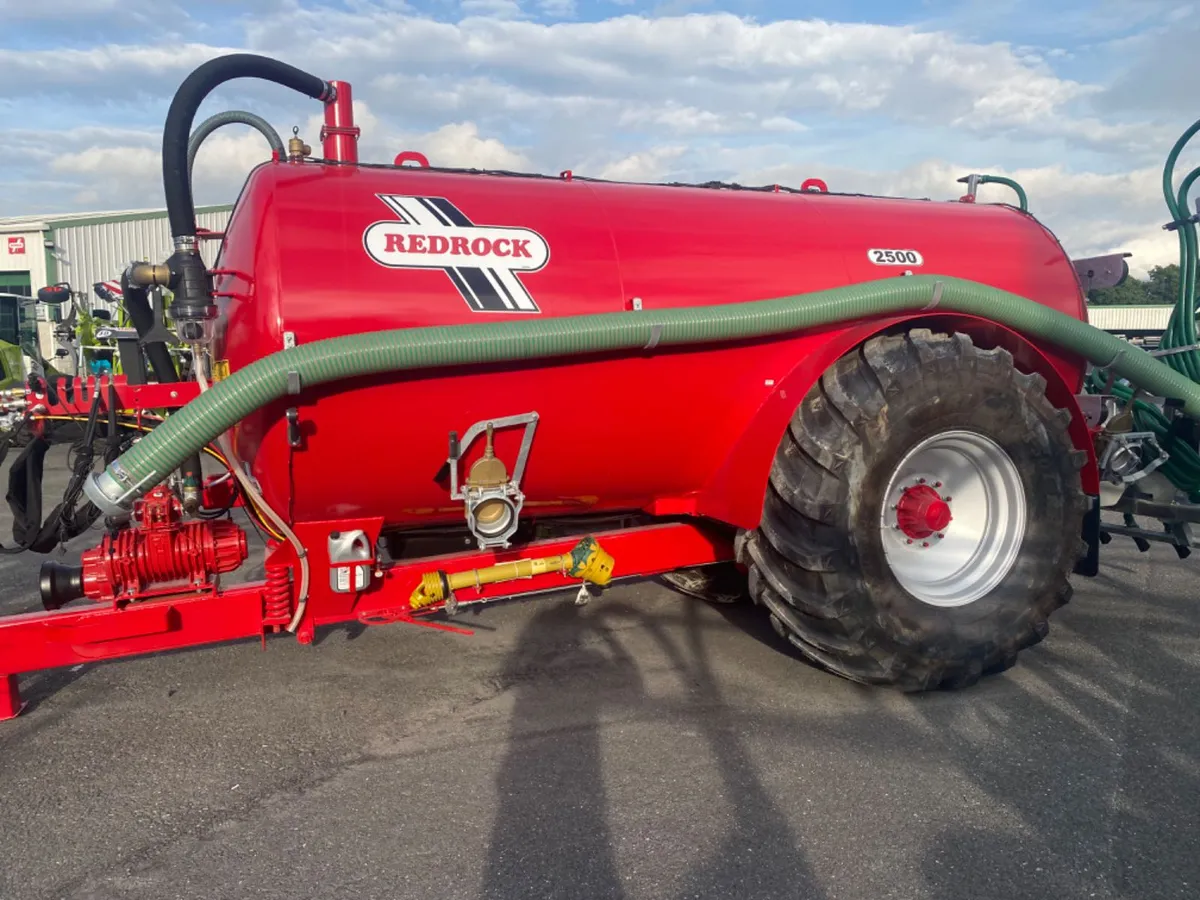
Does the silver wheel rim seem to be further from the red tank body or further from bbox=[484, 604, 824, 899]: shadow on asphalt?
bbox=[484, 604, 824, 899]: shadow on asphalt

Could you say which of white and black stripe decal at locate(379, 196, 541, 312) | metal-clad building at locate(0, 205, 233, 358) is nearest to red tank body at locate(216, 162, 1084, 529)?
white and black stripe decal at locate(379, 196, 541, 312)

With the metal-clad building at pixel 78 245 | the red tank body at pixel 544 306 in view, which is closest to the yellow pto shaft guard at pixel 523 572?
the red tank body at pixel 544 306

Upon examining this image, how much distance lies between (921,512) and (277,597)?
2467 millimetres

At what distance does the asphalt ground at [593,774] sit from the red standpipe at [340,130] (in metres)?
2.09

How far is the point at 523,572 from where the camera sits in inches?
127

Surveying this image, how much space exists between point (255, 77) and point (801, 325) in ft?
7.03

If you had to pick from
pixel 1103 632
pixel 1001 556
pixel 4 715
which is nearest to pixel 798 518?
pixel 1001 556

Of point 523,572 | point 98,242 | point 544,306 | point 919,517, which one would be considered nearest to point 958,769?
point 919,517

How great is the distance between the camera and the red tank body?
2.74 m

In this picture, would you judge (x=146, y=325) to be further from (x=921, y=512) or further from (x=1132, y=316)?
(x=1132, y=316)

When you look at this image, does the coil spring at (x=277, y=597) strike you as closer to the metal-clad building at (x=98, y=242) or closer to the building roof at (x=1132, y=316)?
the metal-clad building at (x=98, y=242)

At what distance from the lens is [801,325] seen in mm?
3141

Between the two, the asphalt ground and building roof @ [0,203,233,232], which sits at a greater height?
building roof @ [0,203,233,232]

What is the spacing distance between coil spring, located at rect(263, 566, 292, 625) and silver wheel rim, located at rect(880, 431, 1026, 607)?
229cm
